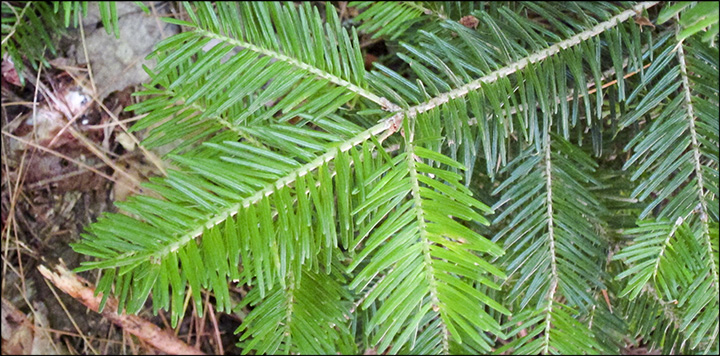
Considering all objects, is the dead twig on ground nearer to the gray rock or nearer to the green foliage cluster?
the gray rock

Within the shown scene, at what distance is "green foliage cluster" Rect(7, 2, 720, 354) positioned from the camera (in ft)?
2.55

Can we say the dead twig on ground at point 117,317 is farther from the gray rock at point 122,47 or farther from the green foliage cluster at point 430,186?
the green foliage cluster at point 430,186

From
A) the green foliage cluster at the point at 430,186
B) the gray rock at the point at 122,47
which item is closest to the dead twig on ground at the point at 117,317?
the gray rock at the point at 122,47

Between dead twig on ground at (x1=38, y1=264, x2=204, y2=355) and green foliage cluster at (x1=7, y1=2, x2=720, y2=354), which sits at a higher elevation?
green foliage cluster at (x1=7, y1=2, x2=720, y2=354)

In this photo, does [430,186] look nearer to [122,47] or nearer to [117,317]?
[117,317]

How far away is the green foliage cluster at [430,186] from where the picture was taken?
778 mm

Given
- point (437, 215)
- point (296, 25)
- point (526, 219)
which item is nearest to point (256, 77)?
point (296, 25)

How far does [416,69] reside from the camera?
900mm

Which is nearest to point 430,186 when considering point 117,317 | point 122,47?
point 117,317

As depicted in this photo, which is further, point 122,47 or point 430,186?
point 122,47

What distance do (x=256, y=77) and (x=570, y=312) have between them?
76 cm

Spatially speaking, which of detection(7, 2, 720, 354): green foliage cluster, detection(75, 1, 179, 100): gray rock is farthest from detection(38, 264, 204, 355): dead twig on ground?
detection(7, 2, 720, 354): green foliage cluster

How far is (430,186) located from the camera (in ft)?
2.96

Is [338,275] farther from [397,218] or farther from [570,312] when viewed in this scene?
[570,312]
